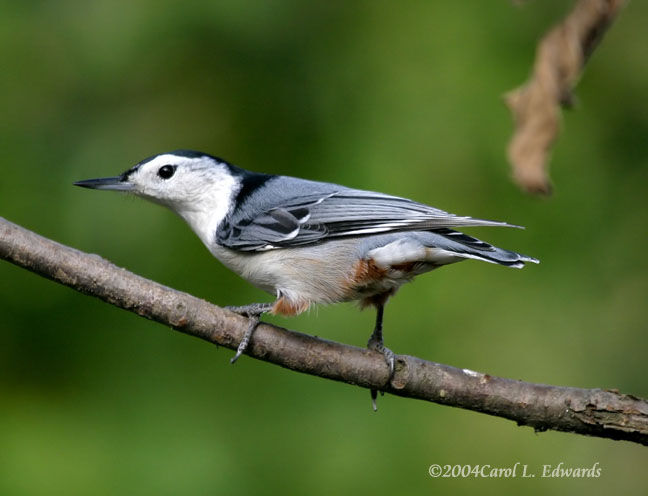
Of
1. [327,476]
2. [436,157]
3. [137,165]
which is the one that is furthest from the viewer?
[436,157]

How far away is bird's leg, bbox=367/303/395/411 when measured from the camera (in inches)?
91.3

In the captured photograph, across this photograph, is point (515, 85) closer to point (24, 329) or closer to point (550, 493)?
point (550, 493)

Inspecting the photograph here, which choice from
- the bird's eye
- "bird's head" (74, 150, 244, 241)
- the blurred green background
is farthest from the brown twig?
the bird's eye

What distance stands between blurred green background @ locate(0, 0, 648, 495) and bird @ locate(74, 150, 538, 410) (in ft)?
0.64

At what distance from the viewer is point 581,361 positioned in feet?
9.50

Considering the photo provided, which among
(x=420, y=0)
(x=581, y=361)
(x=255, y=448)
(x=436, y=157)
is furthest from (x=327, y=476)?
(x=420, y=0)

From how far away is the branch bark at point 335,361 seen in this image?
2094mm

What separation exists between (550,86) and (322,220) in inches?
51.9

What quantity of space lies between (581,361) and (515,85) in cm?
110

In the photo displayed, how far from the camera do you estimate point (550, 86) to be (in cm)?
141

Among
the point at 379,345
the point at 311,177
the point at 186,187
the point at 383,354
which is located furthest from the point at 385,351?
the point at 186,187

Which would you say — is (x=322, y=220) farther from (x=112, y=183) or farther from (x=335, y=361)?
(x=112, y=183)

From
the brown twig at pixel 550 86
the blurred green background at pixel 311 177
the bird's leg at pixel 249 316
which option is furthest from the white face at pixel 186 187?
the brown twig at pixel 550 86

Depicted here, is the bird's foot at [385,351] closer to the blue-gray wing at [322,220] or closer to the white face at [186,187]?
the blue-gray wing at [322,220]
